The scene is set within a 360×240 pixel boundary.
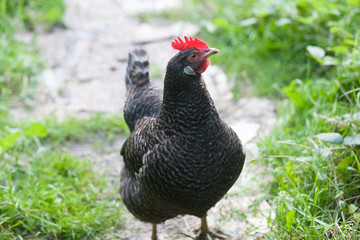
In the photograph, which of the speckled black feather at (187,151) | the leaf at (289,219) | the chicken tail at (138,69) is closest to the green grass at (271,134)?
the leaf at (289,219)

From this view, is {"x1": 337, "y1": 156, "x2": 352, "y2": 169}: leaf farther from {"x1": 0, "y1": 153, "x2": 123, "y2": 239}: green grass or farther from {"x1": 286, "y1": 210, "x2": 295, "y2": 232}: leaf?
{"x1": 0, "y1": 153, "x2": 123, "y2": 239}: green grass

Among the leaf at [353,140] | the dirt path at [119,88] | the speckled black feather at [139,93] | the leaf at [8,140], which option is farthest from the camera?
the leaf at [8,140]

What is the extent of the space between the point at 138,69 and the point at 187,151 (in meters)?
1.48

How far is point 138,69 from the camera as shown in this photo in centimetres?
397

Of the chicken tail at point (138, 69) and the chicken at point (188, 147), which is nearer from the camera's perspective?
the chicken at point (188, 147)

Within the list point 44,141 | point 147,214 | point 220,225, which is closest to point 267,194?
point 220,225

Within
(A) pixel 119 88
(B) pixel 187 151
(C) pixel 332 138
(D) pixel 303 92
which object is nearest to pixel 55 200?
(B) pixel 187 151

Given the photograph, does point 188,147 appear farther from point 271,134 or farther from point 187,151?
point 271,134

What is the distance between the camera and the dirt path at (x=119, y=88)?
12.2ft

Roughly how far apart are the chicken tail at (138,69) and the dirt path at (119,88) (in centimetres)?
107

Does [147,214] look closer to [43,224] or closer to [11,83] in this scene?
[43,224]

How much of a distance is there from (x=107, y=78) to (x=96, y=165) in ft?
6.72

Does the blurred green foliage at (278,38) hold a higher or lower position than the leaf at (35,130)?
higher

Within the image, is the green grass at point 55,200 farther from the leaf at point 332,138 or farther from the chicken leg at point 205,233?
the leaf at point 332,138
